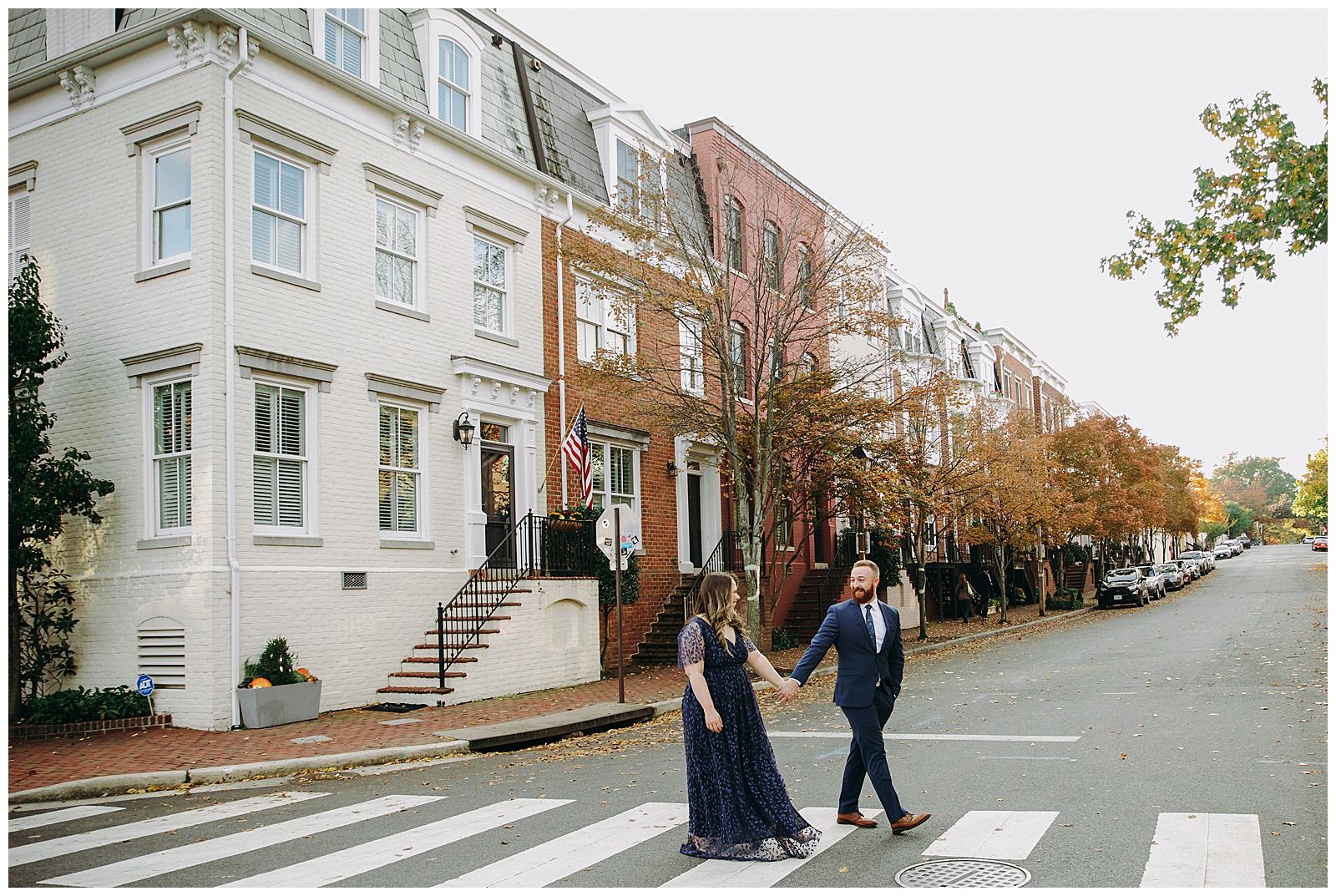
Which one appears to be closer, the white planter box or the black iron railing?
the white planter box

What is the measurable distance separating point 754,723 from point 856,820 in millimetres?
1076

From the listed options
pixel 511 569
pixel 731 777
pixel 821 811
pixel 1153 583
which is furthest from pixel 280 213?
pixel 1153 583

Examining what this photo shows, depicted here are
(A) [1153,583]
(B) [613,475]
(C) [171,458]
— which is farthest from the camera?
(A) [1153,583]

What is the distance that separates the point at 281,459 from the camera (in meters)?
14.9

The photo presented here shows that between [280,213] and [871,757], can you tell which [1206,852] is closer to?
[871,757]

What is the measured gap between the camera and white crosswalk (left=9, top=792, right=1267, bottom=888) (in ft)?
20.1

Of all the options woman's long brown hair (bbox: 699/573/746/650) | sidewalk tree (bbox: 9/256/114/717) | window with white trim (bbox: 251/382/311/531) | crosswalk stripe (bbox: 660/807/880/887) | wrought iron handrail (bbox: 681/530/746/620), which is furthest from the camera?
wrought iron handrail (bbox: 681/530/746/620)

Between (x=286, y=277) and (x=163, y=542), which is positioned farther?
(x=286, y=277)

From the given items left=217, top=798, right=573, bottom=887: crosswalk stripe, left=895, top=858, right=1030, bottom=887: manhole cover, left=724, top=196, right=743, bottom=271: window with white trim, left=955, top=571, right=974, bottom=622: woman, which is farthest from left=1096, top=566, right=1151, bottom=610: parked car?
left=895, top=858, right=1030, bottom=887: manhole cover

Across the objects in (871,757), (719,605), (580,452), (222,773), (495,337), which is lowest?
(222,773)

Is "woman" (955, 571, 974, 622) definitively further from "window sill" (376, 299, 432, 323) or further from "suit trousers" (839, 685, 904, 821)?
"suit trousers" (839, 685, 904, 821)

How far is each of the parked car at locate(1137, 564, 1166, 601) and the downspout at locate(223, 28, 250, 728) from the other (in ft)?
121

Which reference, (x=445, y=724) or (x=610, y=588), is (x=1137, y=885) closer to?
(x=445, y=724)

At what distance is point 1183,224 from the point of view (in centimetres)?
1264
